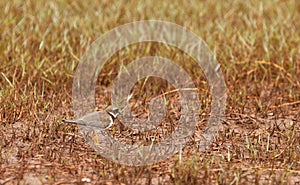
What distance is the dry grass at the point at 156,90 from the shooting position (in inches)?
126

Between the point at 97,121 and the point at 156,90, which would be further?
the point at 156,90

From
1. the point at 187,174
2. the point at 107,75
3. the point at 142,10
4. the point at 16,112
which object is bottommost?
the point at 187,174

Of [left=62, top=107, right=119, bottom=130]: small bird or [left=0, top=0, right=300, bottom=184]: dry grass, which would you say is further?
[left=62, top=107, right=119, bottom=130]: small bird

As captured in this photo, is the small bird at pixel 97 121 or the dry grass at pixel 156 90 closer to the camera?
the dry grass at pixel 156 90

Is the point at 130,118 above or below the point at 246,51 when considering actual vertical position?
below

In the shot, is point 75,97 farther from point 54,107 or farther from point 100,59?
point 100,59

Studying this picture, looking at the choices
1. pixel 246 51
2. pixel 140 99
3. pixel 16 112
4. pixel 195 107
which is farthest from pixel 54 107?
pixel 246 51

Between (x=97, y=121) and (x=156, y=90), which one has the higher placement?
(x=156, y=90)

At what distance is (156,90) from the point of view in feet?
14.9

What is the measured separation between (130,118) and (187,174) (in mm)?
1045

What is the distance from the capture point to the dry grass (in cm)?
321

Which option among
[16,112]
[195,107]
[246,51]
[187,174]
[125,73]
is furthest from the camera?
[246,51]

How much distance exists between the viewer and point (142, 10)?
6.39 metres

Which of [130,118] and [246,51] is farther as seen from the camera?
[246,51]
